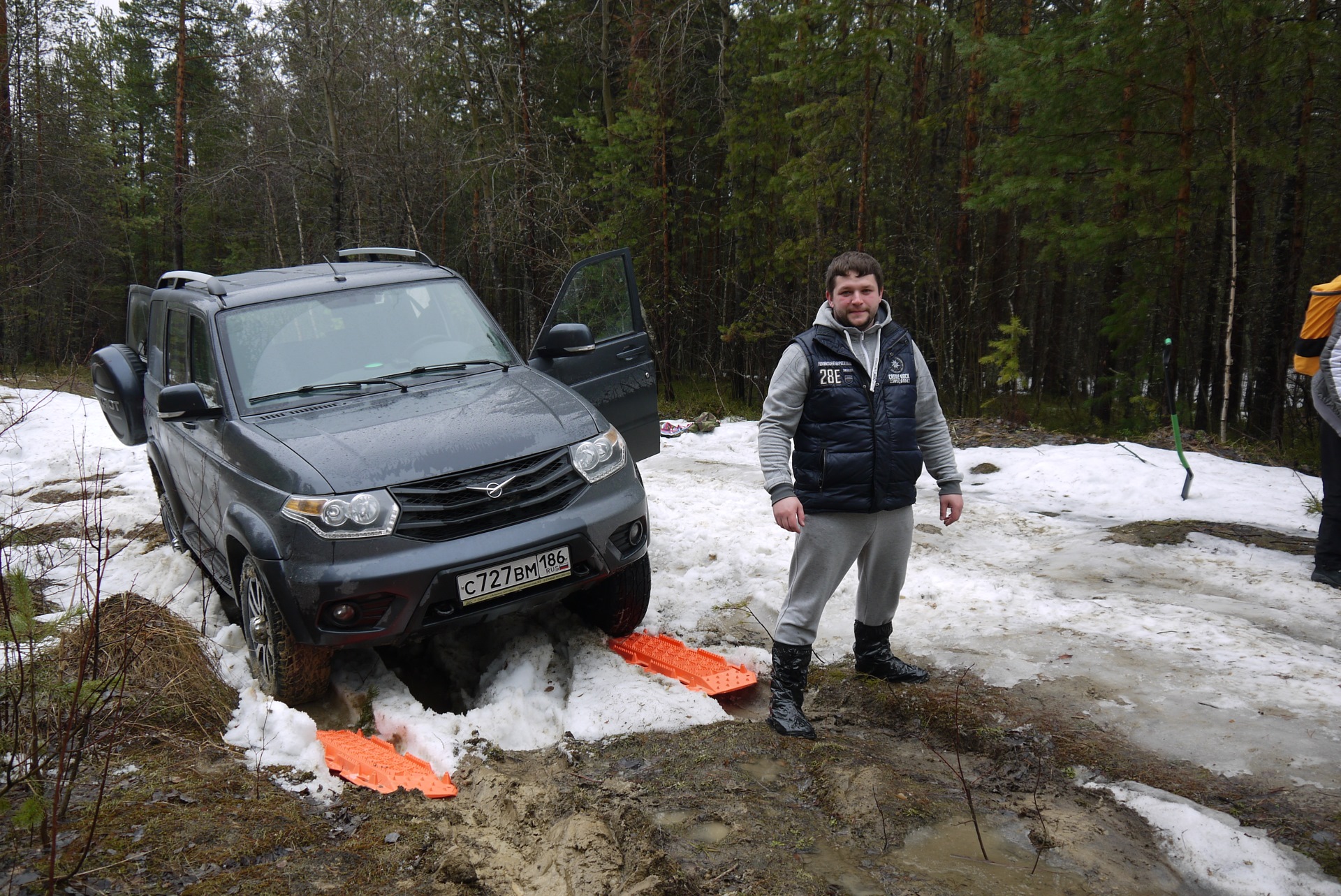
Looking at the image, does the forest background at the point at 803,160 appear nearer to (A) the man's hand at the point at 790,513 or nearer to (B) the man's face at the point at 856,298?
(B) the man's face at the point at 856,298

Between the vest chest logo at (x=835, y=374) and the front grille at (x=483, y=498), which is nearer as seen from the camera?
the vest chest logo at (x=835, y=374)

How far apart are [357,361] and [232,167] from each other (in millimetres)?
17301

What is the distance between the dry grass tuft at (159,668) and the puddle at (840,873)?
2.58 metres

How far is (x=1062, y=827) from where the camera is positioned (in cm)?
298

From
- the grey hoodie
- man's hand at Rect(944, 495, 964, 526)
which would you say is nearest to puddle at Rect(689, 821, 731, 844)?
the grey hoodie

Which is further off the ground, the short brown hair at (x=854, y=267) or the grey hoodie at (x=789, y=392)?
the short brown hair at (x=854, y=267)

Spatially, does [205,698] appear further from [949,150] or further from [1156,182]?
[949,150]

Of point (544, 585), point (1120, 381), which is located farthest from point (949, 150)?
point (544, 585)

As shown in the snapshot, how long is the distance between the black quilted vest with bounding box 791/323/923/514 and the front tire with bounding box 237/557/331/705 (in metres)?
2.36

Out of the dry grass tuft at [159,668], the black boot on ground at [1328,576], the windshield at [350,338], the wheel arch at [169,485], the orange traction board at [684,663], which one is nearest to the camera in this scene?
the dry grass tuft at [159,668]

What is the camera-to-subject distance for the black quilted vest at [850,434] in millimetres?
3717

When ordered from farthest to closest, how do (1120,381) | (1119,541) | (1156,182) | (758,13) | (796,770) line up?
1. (758,13)
2. (1120,381)
3. (1156,182)
4. (1119,541)
5. (796,770)

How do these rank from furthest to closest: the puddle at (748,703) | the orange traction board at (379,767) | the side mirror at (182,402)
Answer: the side mirror at (182,402)
the puddle at (748,703)
the orange traction board at (379,767)

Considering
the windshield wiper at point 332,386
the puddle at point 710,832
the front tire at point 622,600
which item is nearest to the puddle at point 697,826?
the puddle at point 710,832
